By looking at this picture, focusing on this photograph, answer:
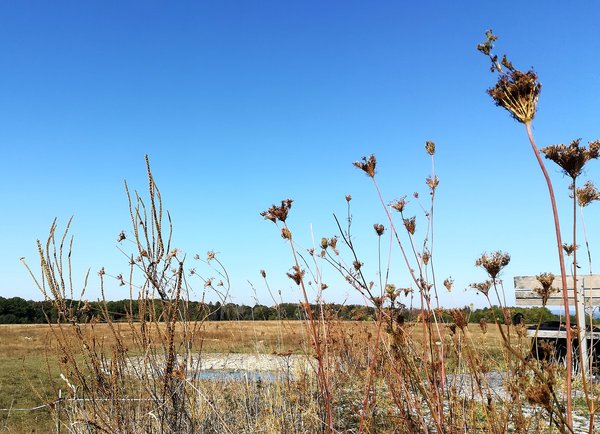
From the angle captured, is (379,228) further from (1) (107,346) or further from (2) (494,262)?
(1) (107,346)

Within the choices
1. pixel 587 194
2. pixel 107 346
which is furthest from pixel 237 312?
pixel 107 346

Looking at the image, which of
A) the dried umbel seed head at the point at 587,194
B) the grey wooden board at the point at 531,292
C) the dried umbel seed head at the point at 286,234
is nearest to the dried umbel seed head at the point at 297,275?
the dried umbel seed head at the point at 286,234

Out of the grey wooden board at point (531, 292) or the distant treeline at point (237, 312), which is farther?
the grey wooden board at point (531, 292)

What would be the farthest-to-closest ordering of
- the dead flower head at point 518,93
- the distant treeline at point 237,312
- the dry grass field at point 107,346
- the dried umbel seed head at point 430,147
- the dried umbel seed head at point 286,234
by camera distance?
the dry grass field at point 107,346 < the distant treeline at point 237,312 < the dried umbel seed head at point 430,147 < the dried umbel seed head at point 286,234 < the dead flower head at point 518,93

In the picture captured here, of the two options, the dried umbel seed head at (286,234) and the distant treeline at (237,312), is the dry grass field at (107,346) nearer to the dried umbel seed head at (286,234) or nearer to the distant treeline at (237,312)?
the distant treeline at (237,312)

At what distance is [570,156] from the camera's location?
3.96 feet

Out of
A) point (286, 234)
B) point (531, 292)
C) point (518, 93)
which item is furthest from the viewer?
point (531, 292)

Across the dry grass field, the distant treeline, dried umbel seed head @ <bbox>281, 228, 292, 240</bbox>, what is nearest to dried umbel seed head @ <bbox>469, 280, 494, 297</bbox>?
the distant treeline

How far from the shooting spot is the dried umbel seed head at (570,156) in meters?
1.19

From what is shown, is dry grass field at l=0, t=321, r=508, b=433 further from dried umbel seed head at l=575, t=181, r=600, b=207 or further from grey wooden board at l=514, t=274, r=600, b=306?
dried umbel seed head at l=575, t=181, r=600, b=207

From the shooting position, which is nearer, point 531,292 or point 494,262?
point 494,262

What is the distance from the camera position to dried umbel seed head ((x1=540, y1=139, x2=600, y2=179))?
1194 millimetres

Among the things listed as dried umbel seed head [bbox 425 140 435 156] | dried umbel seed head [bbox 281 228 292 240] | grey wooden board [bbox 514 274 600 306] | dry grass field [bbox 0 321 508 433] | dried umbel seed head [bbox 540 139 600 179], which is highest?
dried umbel seed head [bbox 425 140 435 156]

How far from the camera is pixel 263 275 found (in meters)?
3.32
